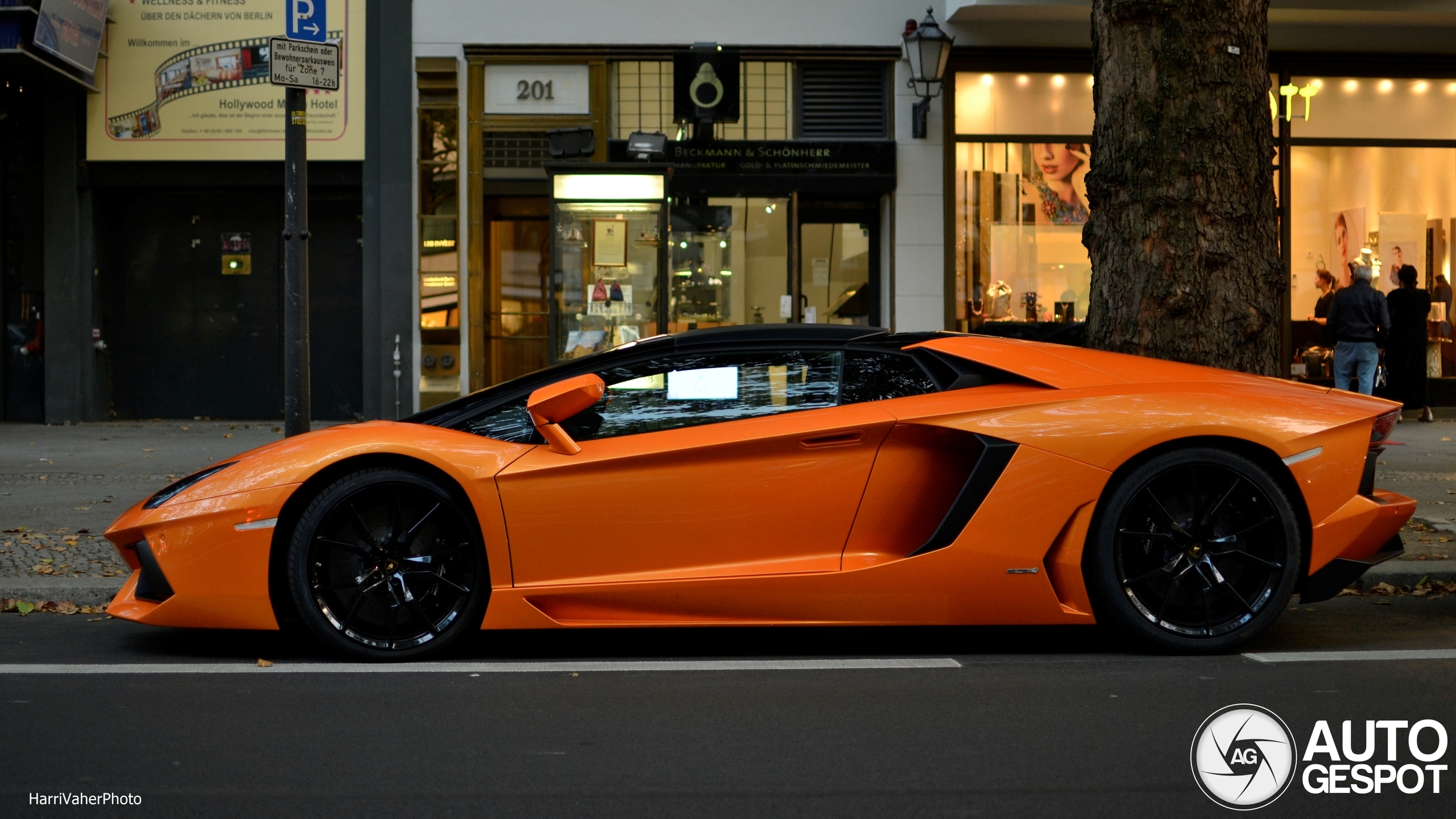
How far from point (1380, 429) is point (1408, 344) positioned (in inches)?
415

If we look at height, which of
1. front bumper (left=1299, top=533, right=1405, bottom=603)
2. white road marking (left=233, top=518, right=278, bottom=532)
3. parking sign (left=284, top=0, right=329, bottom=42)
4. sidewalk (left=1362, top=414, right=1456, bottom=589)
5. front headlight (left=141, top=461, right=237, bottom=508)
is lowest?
sidewalk (left=1362, top=414, right=1456, bottom=589)

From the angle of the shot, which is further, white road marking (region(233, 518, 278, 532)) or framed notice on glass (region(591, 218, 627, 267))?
framed notice on glass (region(591, 218, 627, 267))

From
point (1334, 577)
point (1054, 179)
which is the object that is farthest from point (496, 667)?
point (1054, 179)

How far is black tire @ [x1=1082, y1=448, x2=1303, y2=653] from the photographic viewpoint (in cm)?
434

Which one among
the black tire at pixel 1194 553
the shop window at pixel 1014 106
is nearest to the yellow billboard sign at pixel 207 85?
the shop window at pixel 1014 106

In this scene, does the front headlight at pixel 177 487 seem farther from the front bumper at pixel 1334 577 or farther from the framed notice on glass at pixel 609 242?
the framed notice on glass at pixel 609 242

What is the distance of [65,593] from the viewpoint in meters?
5.62

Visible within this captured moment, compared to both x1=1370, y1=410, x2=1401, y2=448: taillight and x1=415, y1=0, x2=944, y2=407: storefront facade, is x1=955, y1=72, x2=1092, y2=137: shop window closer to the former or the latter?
x1=415, y1=0, x2=944, y2=407: storefront facade

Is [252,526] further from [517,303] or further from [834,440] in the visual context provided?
[517,303]

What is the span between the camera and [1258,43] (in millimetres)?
6336

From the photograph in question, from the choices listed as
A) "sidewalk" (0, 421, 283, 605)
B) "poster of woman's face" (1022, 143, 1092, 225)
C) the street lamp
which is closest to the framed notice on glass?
"sidewalk" (0, 421, 283, 605)

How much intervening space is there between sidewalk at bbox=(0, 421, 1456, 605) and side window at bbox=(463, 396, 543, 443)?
222 cm

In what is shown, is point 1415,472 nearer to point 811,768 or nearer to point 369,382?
point 811,768

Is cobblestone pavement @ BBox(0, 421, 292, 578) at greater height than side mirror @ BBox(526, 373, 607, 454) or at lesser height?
lesser
